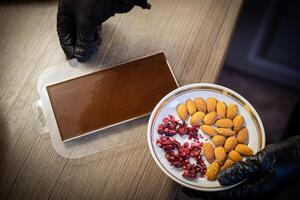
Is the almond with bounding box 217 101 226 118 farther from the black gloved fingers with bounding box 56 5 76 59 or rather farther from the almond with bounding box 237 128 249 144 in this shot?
the black gloved fingers with bounding box 56 5 76 59

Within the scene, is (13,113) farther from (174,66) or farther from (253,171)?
(253,171)

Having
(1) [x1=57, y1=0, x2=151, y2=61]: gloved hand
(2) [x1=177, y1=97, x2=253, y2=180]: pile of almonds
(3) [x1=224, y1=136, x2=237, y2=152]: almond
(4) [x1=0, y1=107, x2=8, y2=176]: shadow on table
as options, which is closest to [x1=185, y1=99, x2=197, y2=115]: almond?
(2) [x1=177, y1=97, x2=253, y2=180]: pile of almonds

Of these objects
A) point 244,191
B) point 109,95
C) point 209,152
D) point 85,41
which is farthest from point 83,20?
point 244,191

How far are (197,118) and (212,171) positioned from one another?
13 cm

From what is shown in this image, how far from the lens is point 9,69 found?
2.92ft

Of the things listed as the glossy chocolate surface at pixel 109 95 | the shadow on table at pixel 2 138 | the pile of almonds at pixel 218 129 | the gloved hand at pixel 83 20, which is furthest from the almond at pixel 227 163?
the shadow on table at pixel 2 138

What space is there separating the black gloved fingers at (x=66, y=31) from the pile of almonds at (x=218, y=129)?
1.04 feet

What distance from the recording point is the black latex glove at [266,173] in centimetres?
73

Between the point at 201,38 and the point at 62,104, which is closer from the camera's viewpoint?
the point at 62,104

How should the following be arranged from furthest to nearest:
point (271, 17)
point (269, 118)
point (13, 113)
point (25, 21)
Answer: point (269, 118) → point (271, 17) → point (25, 21) → point (13, 113)

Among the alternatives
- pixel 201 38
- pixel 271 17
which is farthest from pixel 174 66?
pixel 271 17

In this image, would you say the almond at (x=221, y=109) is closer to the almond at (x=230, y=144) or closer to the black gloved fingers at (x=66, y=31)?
the almond at (x=230, y=144)

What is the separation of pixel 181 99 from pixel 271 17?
2.48 feet

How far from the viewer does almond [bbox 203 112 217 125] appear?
785 mm
